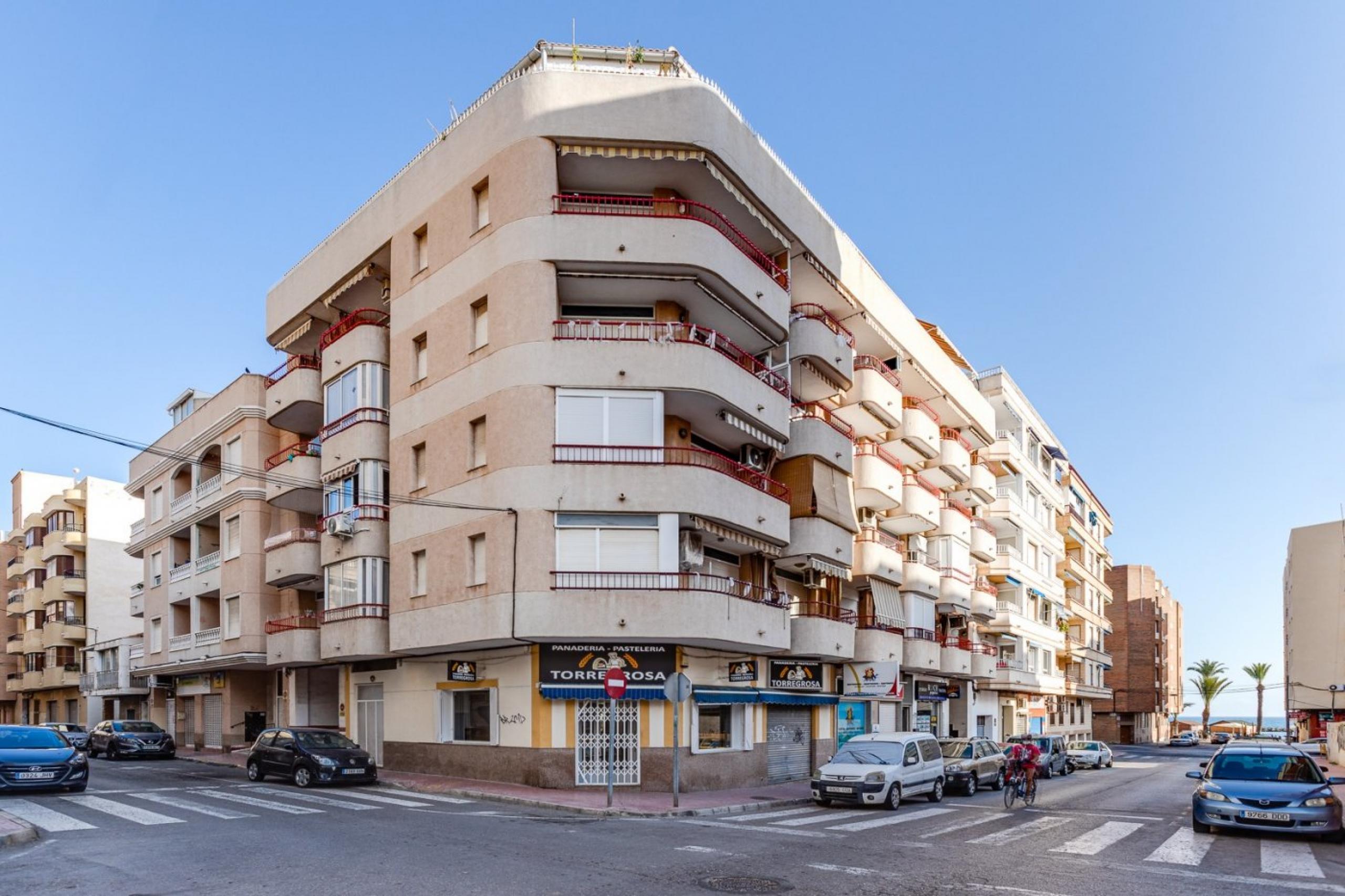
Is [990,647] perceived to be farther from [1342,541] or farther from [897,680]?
[1342,541]

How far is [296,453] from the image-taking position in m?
32.8

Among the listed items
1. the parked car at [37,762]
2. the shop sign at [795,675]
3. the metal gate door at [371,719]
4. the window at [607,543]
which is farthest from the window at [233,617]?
the shop sign at [795,675]

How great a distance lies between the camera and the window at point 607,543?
77.9ft

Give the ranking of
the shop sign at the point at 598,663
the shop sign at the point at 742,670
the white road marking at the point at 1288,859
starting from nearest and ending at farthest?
1. the white road marking at the point at 1288,859
2. the shop sign at the point at 598,663
3. the shop sign at the point at 742,670

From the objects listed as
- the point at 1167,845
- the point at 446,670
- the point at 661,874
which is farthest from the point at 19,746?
the point at 1167,845

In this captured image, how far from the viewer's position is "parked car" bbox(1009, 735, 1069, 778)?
36594 millimetres

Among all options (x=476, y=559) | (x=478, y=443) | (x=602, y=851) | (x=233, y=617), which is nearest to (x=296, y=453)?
(x=233, y=617)

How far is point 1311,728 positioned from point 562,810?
2659 inches

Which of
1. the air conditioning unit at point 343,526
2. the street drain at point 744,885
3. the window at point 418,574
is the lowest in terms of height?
the street drain at point 744,885

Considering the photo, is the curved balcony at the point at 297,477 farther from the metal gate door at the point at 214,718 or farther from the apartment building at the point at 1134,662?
the apartment building at the point at 1134,662

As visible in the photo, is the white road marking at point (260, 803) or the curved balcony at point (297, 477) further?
the curved balcony at point (297, 477)

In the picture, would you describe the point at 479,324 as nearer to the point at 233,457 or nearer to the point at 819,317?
the point at 819,317

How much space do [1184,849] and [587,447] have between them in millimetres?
14447

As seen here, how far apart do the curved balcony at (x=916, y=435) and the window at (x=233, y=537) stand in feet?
77.9
